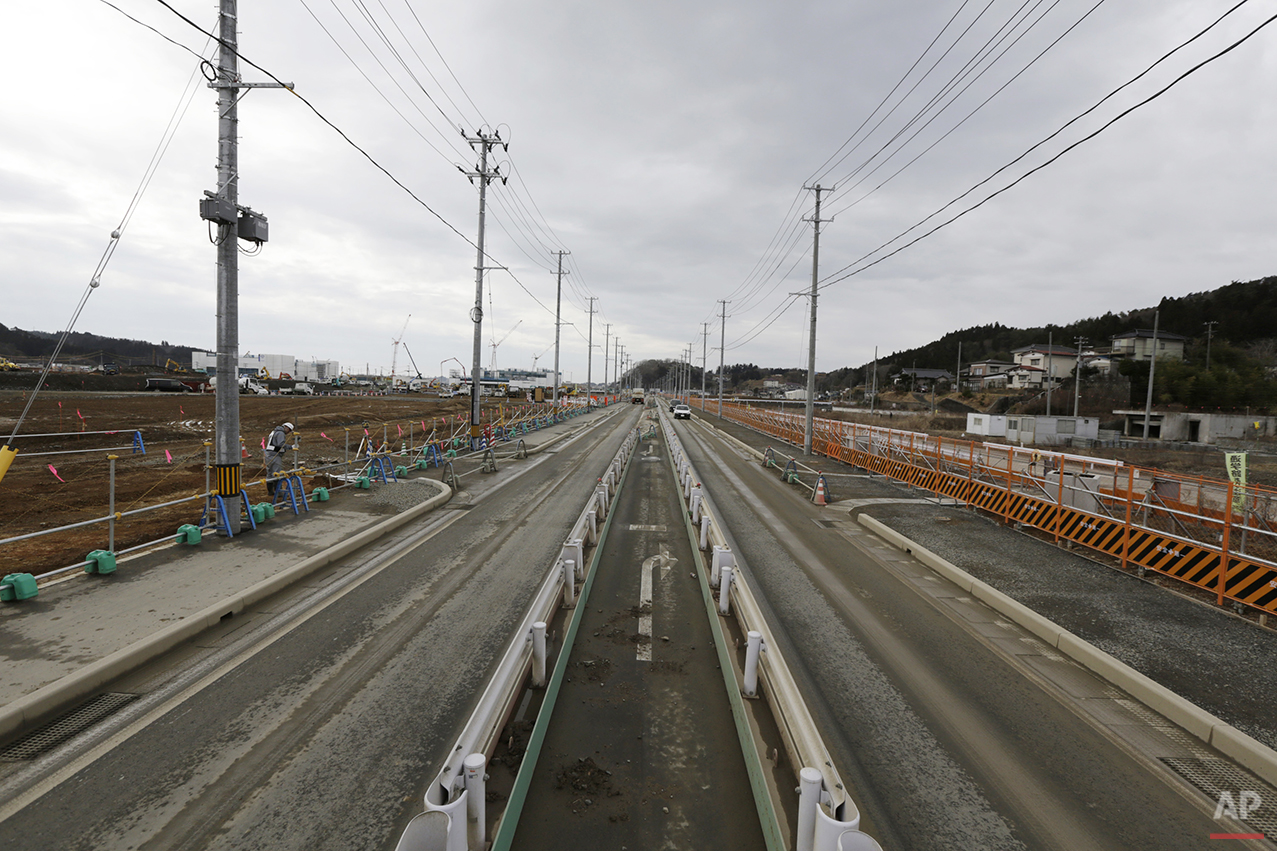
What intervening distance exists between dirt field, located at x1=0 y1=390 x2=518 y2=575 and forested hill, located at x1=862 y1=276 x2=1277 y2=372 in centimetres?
11181

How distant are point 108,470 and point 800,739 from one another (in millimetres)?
26419

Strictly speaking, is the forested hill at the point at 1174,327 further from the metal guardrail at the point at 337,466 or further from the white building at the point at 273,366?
the white building at the point at 273,366

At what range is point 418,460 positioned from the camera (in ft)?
65.1

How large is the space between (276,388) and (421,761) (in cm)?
10589

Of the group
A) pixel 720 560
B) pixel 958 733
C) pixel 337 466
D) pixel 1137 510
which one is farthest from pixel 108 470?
pixel 1137 510

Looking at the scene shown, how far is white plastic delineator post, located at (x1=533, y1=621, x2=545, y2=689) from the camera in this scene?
5.66m

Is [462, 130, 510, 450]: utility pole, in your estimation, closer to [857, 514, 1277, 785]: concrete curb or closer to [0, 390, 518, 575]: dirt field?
[0, 390, 518, 575]: dirt field

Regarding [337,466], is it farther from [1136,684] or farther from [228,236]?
[1136,684]

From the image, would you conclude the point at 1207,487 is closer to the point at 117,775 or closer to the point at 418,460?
the point at 117,775

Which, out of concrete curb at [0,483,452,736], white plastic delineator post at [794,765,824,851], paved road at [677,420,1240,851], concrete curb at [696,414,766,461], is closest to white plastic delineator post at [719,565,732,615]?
paved road at [677,420,1240,851]

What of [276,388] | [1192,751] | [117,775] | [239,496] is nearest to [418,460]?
[239,496]

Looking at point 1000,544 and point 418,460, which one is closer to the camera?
point 1000,544

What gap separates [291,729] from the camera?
16.7ft

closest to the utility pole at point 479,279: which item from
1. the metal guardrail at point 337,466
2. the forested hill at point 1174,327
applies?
the metal guardrail at point 337,466
